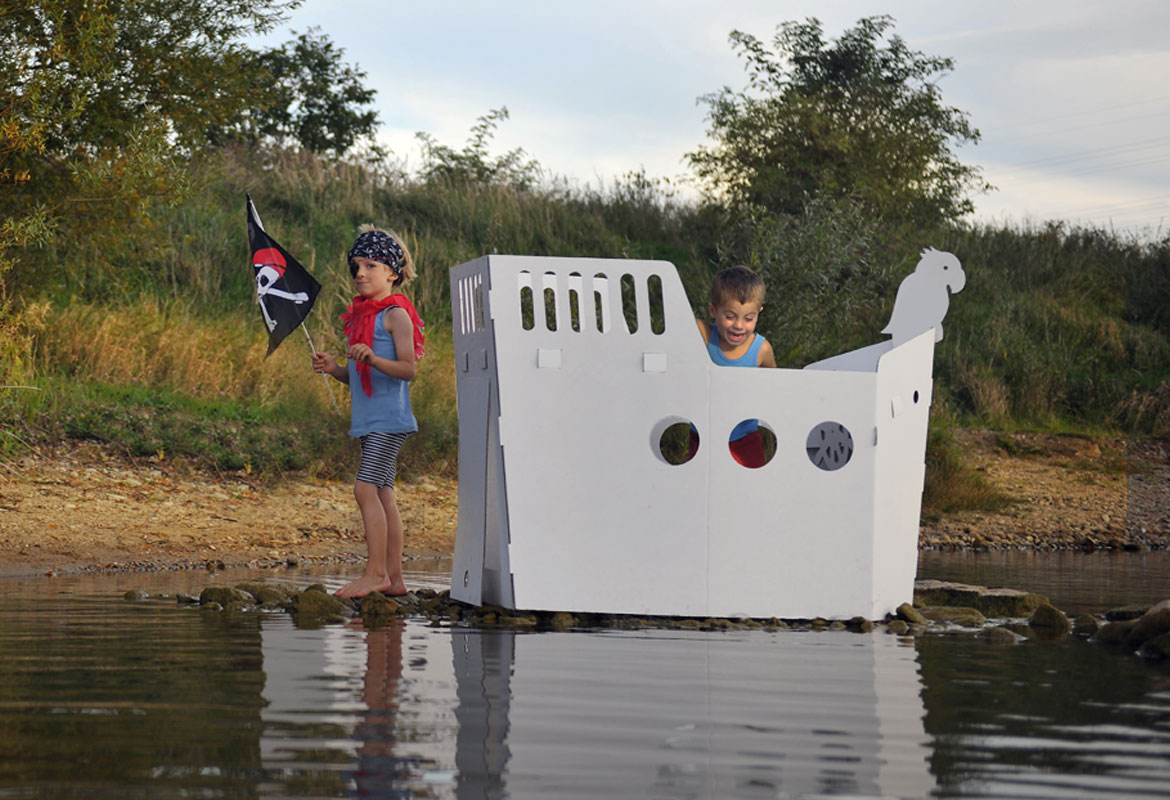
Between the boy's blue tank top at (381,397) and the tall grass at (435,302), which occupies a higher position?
the tall grass at (435,302)

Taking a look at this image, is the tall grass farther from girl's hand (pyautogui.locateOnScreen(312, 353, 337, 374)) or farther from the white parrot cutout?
the white parrot cutout

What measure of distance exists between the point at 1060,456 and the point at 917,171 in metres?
8.42

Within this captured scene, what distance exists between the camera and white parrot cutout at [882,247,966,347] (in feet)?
24.2

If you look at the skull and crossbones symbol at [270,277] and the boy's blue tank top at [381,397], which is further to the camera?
the skull and crossbones symbol at [270,277]

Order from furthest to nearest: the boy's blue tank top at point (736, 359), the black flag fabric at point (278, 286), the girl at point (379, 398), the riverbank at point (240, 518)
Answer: the riverbank at point (240, 518), the black flag fabric at point (278, 286), the girl at point (379, 398), the boy's blue tank top at point (736, 359)

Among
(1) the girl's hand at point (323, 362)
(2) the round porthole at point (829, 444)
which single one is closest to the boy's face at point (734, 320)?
(2) the round porthole at point (829, 444)

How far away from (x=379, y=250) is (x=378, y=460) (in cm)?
105

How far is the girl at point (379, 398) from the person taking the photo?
7309 mm

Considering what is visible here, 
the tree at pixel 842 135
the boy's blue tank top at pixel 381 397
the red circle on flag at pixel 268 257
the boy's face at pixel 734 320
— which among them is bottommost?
the boy's blue tank top at pixel 381 397

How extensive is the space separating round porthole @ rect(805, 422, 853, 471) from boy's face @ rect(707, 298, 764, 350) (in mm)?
579

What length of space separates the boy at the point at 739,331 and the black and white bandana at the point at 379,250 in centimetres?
158

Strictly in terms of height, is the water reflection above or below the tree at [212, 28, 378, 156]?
below

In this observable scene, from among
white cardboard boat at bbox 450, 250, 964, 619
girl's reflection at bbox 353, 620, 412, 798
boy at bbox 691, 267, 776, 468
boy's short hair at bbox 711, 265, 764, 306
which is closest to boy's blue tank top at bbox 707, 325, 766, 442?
boy at bbox 691, 267, 776, 468

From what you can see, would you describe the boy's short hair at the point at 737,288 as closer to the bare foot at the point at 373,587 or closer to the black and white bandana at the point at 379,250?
the black and white bandana at the point at 379,250
